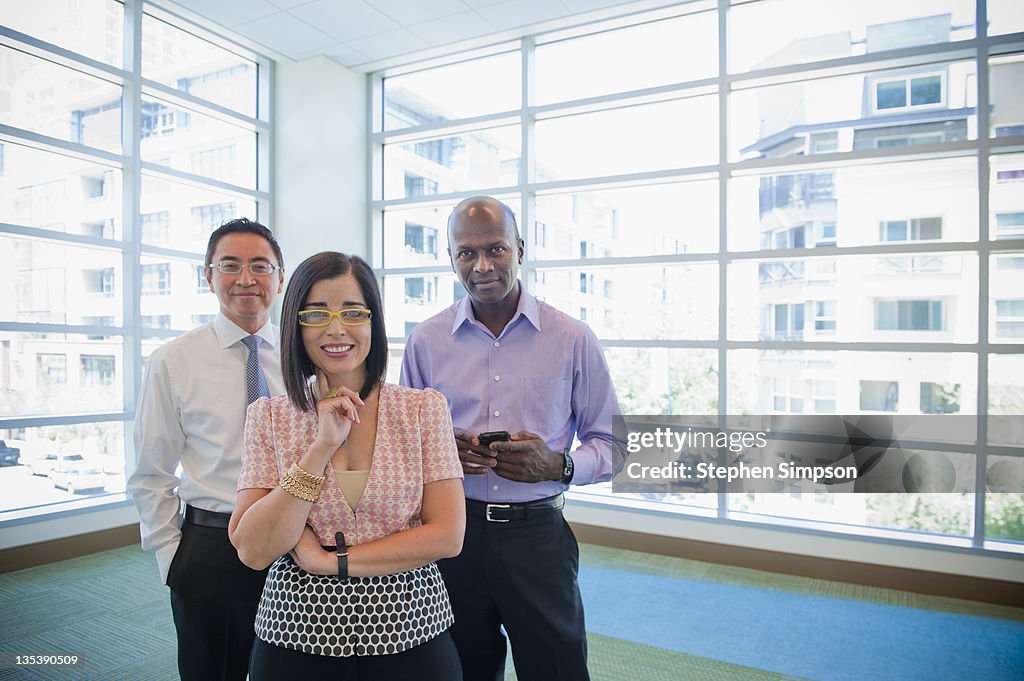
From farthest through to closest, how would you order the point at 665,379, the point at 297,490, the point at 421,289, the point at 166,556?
the point at 421,289
the point at 665,379
the point at 166,556
the point at 297,490

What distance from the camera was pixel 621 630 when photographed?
11.6 feet

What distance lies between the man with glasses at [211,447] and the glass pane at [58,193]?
3.24 meters

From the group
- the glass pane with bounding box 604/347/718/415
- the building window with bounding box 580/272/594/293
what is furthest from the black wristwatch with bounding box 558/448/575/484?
the building window with bounding box 580/272/594/293

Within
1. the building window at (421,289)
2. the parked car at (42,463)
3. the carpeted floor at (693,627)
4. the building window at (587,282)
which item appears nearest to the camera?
the carpeted floor at (693,627)

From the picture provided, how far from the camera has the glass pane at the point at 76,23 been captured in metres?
4.28

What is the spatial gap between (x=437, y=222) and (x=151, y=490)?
441 cm

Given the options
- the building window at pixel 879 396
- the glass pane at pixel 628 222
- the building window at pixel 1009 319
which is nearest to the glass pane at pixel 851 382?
the building window at pixel 879 396

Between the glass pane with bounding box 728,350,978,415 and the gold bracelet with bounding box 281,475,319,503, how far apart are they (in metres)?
4.02

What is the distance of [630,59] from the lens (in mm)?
5176

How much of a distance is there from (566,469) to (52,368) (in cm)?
433

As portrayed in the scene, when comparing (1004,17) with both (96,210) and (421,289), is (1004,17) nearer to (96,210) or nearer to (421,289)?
(421,289)

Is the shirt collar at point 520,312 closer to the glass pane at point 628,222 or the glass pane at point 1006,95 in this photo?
the glass pane at point 628,222

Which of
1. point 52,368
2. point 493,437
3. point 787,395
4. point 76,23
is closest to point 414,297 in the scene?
point 52,368

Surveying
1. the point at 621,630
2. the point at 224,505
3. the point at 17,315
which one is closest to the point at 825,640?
the point at 621,630
